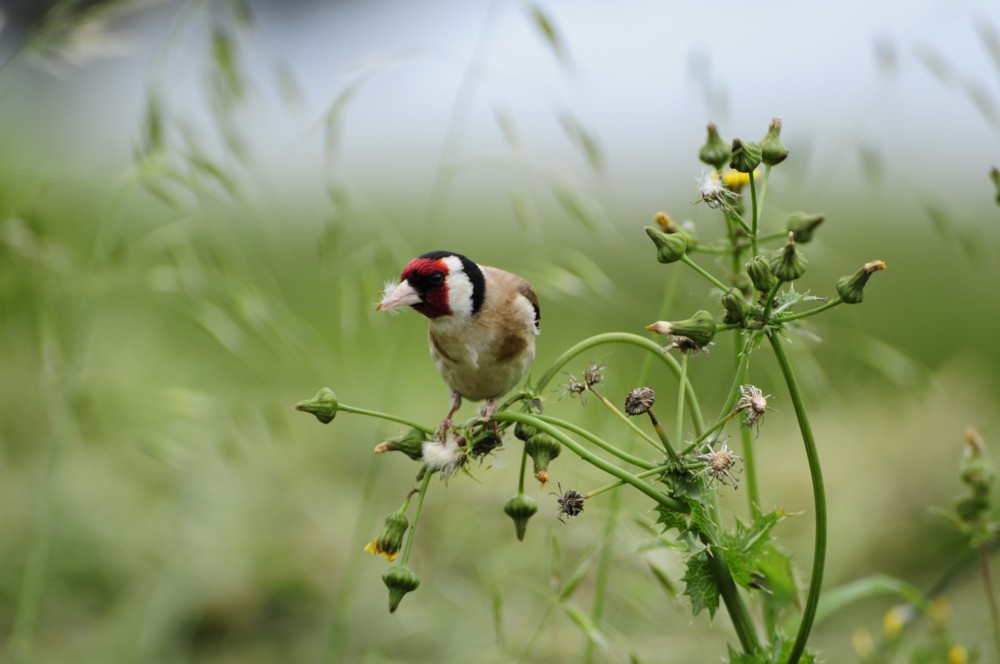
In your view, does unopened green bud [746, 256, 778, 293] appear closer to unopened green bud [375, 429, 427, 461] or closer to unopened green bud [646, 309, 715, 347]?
unopened green bud [646, 309, 715, 347]

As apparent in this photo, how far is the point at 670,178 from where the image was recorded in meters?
9.02

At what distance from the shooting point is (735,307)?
1.27m

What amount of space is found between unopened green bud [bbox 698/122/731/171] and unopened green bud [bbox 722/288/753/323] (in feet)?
1.02

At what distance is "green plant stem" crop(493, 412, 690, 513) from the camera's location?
1.28 metres

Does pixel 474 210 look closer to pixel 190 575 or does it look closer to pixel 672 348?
pixel 190 575

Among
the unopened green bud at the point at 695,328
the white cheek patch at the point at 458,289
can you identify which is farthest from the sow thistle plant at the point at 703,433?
the white cheek patch at the point at 458,289

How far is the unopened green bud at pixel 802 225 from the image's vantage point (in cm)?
146

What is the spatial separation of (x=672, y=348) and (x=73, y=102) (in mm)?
9877

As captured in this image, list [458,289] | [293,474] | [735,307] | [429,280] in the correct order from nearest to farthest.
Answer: [735,307], [429,280], [458,289], [293,474]

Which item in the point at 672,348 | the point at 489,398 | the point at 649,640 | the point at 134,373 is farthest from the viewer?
the point at 134,373

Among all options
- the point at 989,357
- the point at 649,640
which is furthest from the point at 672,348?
the point at 989,357

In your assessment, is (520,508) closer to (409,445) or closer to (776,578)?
(409,445)

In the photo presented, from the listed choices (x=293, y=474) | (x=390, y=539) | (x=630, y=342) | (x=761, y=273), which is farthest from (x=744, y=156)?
(x=293, y=474)

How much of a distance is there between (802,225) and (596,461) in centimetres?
47
